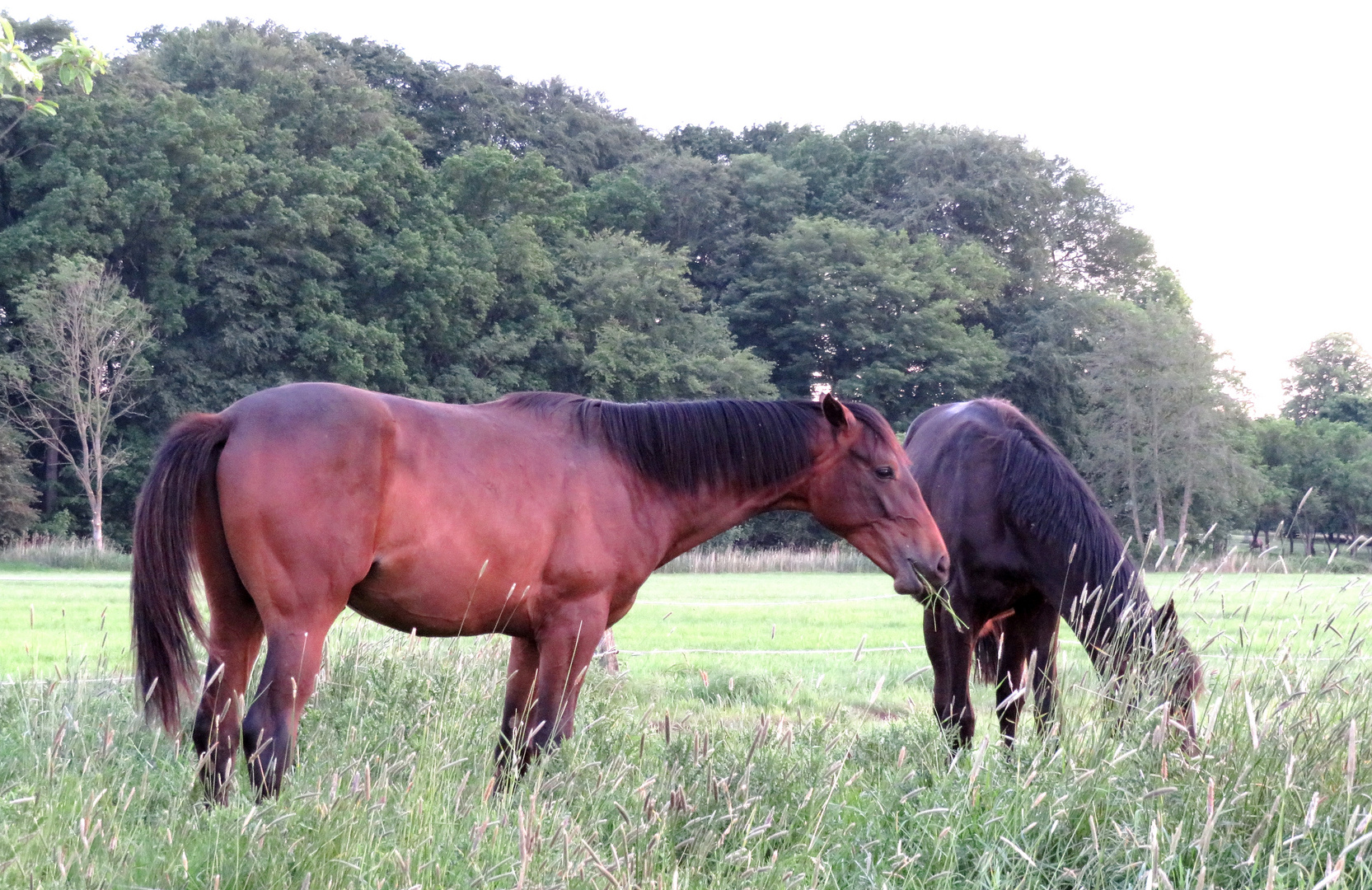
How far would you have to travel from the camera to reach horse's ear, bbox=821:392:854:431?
5251 millimetres

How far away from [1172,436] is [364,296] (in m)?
36.2

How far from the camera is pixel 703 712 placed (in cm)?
729

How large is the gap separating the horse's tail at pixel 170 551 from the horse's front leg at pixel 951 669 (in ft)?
10.9

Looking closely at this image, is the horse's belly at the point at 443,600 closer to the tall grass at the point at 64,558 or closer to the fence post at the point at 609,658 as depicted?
the fence post at the point at 609,658

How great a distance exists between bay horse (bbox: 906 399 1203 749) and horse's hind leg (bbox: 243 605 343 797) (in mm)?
2735

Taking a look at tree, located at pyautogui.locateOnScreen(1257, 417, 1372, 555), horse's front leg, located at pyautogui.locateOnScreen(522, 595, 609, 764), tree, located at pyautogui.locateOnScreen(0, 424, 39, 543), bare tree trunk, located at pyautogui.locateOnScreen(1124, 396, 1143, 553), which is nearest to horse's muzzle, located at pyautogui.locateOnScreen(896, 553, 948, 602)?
horse's front leg, located at pyautogui.locateOnScreen(522, 595, 609, 764)

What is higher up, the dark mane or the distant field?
the dark mane

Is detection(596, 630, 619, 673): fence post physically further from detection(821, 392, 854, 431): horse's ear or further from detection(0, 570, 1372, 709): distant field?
detection(821, 392, 854, 431): horse's ear

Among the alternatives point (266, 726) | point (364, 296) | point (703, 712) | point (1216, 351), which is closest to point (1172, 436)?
point (1216, 351)

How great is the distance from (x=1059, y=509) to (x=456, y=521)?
2.86m

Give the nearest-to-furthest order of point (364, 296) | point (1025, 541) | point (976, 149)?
point (1025, 541) → point (364, 296) → point (976, 149)

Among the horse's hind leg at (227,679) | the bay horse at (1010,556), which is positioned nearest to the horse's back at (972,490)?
the bay horse at (1010,556)

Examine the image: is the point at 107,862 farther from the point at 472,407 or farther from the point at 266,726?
the point at 472,407

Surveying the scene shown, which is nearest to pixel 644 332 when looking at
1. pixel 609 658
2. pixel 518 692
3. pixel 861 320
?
pixel 861 320
